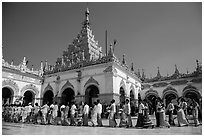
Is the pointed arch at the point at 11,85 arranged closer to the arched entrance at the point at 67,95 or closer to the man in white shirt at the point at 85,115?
the arched entrance at the point at 67,95

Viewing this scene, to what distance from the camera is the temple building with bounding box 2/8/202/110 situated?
14875 mm

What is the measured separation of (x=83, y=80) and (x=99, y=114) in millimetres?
7130

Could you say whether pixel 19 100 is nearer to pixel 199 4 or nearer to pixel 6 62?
pixel 6 62

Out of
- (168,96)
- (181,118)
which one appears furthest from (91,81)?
(168,96)

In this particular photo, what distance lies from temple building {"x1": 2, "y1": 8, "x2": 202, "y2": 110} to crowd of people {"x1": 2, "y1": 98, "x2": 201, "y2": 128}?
3173mm

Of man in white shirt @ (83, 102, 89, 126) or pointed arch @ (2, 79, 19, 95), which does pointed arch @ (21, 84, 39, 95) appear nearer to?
pointed arch @ (2, 79, 19, 95)

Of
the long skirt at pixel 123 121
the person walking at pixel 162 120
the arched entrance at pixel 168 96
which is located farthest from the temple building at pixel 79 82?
the person walking at pixel 162 120

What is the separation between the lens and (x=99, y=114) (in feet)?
29.7

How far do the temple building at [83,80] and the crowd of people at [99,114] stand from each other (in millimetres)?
3173

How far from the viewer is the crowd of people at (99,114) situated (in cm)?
821

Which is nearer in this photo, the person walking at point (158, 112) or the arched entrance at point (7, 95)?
the person walking at point (158, 112)

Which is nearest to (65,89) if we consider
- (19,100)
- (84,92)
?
(84,92)

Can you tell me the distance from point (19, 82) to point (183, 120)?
1437 centimetres

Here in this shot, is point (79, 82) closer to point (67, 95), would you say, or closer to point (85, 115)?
point (67, 95)
